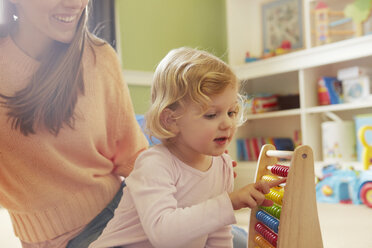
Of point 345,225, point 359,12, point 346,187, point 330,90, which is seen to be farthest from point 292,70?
point 345,225

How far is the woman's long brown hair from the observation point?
82 cm

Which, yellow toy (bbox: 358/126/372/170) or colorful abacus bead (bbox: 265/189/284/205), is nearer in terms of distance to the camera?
colorful abacus bead (bbox: 265/189/284/205)

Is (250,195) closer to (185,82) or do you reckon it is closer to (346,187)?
(185,82)

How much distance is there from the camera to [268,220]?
0.81 meters

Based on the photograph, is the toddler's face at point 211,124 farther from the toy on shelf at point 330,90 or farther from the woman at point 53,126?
the toy on shelf at point 330,90

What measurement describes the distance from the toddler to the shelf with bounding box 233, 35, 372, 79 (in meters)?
1.69

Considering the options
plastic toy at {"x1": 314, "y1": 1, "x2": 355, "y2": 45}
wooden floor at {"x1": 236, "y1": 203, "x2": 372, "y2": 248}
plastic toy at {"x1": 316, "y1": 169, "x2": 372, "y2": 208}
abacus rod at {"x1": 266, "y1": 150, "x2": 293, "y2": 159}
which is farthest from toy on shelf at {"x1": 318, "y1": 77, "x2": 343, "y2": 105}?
abacus rod at {"x1": 266, "y1": 150, "x2": 293, "y2": 159}

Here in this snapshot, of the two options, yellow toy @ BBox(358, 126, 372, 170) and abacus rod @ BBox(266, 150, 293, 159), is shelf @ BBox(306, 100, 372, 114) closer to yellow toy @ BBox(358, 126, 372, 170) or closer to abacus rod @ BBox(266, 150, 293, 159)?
yellow toy @ BBox(358, 126, 372, 170)

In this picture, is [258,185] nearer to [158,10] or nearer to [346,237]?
[346,237]

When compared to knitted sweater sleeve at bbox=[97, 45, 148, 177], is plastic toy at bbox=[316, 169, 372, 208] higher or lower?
lower

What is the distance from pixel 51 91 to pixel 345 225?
3.95 ft

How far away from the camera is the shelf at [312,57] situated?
2.25 m

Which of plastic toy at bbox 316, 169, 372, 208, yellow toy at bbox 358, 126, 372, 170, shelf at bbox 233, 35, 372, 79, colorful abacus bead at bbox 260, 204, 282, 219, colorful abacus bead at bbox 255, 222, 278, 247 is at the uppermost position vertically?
shelf at bbox 233, 35, 372, 79

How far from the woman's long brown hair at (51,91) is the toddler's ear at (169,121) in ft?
0.73
